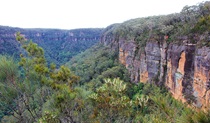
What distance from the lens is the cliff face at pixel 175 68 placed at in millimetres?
15117

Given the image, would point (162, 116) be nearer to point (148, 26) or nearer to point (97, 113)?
point (97, 113)

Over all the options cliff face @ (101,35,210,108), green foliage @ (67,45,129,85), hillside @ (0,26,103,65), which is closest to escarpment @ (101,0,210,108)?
cliff face @ (101,35,210,108)

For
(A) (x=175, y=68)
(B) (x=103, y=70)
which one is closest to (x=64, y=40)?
(B) (x=103, y=70)

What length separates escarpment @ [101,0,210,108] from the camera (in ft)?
50.5

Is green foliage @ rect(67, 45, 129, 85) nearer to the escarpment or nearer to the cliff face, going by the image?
the cliff face

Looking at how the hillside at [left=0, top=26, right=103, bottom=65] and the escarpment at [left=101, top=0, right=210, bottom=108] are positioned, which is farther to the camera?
the hillside at [left=0, top=26, right=103, bottom=65]

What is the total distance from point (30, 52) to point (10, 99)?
2.35 meters

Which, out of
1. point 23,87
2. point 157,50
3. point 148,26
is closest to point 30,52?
point 23,87

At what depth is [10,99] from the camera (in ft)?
25.3

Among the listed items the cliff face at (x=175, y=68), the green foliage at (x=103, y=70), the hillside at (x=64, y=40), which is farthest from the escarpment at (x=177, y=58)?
the hillside at (x=64, y=40)

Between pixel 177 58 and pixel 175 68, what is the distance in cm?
111

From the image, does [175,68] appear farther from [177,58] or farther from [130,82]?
[130,82]

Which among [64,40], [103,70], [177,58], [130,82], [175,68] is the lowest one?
[130,82]

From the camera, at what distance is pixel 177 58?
1914 centimetres
